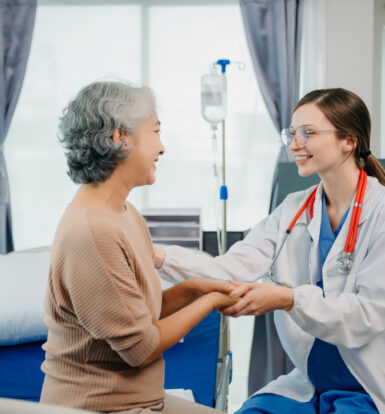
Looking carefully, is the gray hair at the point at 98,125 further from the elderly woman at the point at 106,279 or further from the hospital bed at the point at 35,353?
the hospital bed at the point at 35,353

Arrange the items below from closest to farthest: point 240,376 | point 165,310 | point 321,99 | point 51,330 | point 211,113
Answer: point 51,330 < point 165,310 < point 321,99 < point 211,113 < point 240,376

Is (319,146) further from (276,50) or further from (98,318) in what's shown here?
(276,50)

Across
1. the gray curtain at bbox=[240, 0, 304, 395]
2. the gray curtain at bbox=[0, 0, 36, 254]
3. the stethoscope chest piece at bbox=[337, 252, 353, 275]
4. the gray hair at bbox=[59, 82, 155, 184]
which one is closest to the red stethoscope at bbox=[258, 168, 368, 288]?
the stethoscope chest piece at bbox=[337, 252, 353, 275]

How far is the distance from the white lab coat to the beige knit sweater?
17.7 inches

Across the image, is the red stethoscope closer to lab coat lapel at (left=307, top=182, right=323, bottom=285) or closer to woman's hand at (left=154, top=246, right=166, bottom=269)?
lab coat lapel at (left=307, top=182, right=323, bottom=285)

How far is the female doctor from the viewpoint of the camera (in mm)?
1312

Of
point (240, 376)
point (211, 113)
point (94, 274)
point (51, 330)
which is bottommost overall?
point (240, 376)

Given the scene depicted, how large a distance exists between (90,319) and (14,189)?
294cm

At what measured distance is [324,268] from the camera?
4.70ft

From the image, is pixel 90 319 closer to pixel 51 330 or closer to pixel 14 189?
pixel 51 330

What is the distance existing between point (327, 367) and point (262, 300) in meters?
0.29

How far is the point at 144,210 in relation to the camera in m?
3.12

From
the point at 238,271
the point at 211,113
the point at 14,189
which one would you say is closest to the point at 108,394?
the point at 238,271

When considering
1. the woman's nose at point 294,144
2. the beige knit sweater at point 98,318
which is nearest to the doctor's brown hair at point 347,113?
the woman's nose at point 294,144
